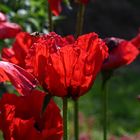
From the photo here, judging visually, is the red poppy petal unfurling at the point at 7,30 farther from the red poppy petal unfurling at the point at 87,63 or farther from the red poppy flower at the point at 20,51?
the red poppy petal unfurling at the point at 87,63

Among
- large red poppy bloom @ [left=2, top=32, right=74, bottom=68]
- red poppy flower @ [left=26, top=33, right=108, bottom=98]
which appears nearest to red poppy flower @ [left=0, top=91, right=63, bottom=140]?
red poppy flower @ [left=26, top=33, right=108, bottom=98]

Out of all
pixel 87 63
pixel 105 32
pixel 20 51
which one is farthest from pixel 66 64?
pixel 105 32

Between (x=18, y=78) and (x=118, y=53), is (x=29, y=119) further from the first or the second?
(x=118, y=53)

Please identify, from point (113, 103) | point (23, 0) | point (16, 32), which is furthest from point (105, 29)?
point (16, 32)

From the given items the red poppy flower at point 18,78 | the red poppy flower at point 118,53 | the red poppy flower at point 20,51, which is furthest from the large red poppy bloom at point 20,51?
the red poppy flower at point 18,78

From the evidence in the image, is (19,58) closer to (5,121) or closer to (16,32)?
(16,32)
